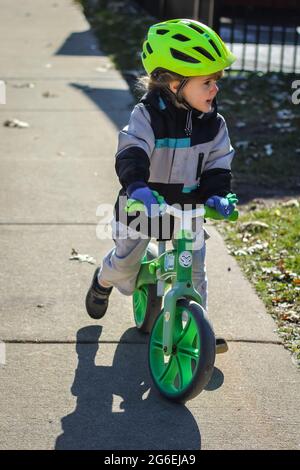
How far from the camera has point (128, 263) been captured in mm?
4789

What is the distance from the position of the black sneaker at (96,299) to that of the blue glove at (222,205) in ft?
3.79

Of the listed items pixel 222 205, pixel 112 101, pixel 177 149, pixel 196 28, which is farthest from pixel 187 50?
pixel 112 101

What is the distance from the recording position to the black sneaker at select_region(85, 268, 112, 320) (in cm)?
502

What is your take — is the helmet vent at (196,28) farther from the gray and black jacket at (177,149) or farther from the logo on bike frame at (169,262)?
the logo on bike frame at (169,262)

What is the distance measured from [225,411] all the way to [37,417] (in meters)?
0.84

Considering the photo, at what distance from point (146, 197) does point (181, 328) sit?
2.43ft

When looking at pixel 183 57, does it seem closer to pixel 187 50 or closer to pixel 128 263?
pixel 187 50

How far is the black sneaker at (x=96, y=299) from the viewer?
16.5 ft

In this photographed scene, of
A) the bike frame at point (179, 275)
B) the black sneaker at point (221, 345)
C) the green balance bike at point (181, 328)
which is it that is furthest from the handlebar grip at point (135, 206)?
the black sneaker at point (221, 345)

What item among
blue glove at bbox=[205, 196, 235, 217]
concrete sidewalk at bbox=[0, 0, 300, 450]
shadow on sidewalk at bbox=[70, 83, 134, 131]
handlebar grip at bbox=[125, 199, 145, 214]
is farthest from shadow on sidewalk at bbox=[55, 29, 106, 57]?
handlebar grip at bbox=[125, 199, 145, 214]

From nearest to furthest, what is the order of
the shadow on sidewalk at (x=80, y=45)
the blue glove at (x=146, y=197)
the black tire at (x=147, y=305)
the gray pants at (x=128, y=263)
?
1. the blue glove at (x=146, y=197)
2. the gray pants at (x=128, y=263)
3. the black tire at (x=147, y=305)
4. the shadow on sidewalk at (x=80, y=45)

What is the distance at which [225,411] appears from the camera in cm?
425

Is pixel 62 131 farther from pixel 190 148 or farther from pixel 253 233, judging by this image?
pixel 190 148

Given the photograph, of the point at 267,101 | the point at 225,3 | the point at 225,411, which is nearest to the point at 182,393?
the point at 225,411
